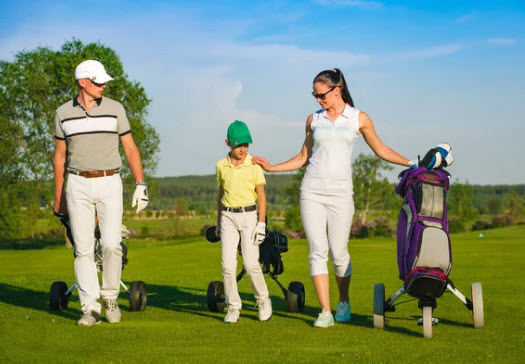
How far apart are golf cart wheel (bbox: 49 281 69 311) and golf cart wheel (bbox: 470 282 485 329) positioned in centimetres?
505

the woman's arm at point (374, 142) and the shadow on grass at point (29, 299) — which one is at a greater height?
the woman's arm at point (374, 142)

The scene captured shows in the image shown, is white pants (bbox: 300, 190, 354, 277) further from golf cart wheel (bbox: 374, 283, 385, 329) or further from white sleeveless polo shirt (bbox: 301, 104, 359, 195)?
golf cart wheel (bbox: 374, 283, 385, 329)

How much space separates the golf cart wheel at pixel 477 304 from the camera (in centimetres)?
786

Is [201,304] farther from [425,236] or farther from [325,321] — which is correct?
[425,236]

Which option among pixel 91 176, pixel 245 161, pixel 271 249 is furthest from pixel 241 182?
pixel 91 176

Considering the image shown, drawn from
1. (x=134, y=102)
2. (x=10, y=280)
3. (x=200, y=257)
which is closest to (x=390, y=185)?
(x=134, y=102)

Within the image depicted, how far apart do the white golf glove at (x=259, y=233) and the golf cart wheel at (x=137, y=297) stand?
75.0 inches

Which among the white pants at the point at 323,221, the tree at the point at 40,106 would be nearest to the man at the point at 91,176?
the white pants at the point at 323,221

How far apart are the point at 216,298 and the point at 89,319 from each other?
1836 mm

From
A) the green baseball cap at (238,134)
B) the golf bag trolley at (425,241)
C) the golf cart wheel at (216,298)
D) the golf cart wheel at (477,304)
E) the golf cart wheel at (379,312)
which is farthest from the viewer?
the golf cart wheel at (216,298)

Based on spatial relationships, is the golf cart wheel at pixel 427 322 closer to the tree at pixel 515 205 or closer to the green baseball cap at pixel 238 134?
the green baseball cap at pixel 238 134

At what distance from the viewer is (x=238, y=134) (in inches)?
339

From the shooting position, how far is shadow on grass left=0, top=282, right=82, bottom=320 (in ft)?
31.8

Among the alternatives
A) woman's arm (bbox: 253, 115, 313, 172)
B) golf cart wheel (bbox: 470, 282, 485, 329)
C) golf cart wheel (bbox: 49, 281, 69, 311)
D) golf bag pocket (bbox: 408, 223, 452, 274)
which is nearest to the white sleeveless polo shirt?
woman's arm (bbox: 253, 115, 313, 172)
